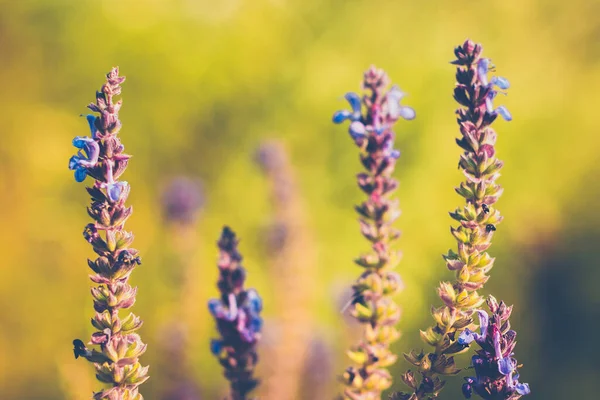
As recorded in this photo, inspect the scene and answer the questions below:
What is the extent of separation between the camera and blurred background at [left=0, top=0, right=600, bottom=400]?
108 inches

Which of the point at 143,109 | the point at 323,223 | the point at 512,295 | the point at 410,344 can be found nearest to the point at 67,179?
the point at 143,109

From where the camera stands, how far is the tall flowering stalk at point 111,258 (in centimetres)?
84

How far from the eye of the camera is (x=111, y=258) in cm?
87

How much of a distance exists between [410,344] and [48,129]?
2.14m

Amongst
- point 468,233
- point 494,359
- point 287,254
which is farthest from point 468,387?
point 287,254

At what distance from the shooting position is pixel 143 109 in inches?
153

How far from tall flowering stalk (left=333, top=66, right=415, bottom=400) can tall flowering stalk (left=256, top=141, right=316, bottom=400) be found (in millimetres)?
1152

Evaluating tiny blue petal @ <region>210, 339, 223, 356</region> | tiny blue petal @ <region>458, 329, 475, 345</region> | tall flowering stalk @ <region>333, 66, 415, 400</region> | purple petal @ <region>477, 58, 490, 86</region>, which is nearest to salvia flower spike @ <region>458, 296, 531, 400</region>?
tiny blue petal @ <region>458, 329, 475, 345</region>

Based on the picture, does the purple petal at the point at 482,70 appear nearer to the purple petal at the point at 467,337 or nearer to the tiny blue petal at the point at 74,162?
the purple petal at the point at 467,337

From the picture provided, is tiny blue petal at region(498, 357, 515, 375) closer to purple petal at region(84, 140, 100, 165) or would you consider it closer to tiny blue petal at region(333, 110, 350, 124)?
tiny blue petal at region(333, 110, 350, 124)

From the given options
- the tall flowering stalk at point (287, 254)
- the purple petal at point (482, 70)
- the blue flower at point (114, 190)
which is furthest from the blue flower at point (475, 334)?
the tall flowering stalk at point (287, 254)

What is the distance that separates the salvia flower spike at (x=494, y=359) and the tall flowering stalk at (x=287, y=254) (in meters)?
1.30

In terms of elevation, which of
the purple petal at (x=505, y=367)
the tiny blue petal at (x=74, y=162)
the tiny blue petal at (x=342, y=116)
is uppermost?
the tiny blue petal at (x=342, y=116)

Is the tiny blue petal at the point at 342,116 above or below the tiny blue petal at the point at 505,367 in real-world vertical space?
above
